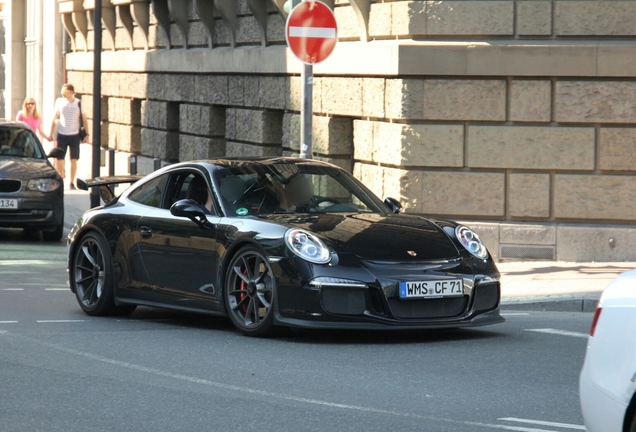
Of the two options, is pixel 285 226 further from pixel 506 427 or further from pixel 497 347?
pixel 506 427

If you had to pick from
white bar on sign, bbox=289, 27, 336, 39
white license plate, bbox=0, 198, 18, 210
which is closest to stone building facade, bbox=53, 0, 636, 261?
white bar on sign, bbox=289, 27, 336, 39

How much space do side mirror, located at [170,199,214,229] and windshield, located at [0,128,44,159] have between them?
9188mm

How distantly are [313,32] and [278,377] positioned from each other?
223 inches

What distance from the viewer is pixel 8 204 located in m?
16.9

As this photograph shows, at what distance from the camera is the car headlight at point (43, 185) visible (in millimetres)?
17094

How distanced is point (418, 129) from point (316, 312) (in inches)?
254

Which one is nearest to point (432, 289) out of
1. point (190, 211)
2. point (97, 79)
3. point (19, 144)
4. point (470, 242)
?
point (470, 242)

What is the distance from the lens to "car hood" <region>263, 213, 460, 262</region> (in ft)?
27.9

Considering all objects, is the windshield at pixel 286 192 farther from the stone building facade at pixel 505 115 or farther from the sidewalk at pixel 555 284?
the stone building facade at pixel 505 115

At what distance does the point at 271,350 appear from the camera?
8305mm

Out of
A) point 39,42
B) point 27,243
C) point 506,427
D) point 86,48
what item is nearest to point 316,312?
point 506,427

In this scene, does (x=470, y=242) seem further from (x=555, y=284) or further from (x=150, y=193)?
(x=555, y=284)

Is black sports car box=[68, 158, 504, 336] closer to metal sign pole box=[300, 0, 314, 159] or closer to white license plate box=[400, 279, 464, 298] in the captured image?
white license plate box=[400, 279, 464, 298]

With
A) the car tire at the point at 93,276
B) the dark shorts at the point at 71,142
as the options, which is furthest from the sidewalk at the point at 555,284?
the dark shorts at the point at 71,142
